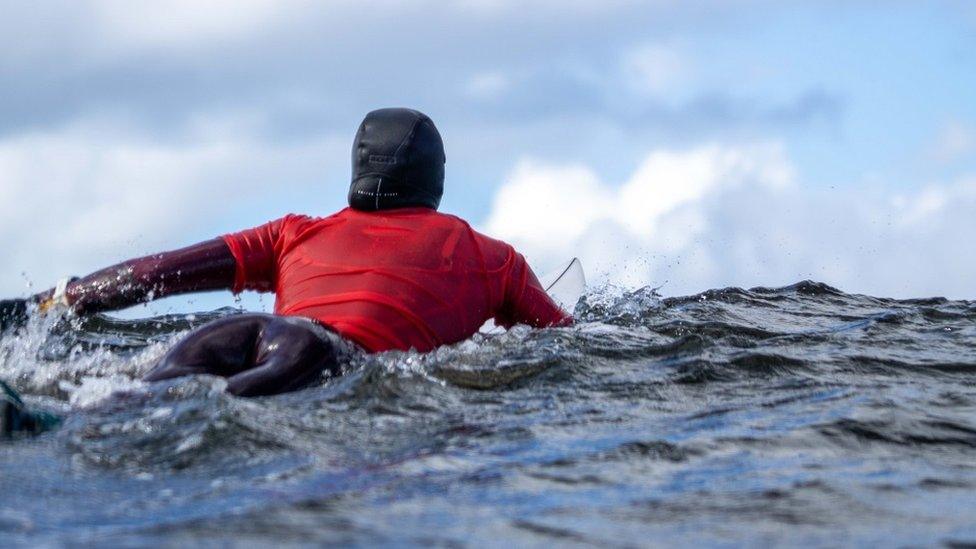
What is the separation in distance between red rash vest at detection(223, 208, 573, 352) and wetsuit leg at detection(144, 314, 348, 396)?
35cm

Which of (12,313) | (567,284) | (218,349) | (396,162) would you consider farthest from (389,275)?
(567,284)

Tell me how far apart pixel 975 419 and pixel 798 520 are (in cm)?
220

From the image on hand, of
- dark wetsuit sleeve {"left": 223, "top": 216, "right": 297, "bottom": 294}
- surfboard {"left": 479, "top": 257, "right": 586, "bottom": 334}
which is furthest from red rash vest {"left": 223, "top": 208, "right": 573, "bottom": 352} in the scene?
surfboard {"left": 479, "top": 257, "right": 586, "bottom": 334}

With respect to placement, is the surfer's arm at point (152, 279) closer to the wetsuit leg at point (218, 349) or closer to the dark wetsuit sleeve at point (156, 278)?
the dark wetsuit sleeve at point (156, 278)

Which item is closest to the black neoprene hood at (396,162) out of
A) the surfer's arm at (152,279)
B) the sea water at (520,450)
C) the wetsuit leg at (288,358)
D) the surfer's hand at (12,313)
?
the surfer's arm at (152,279)

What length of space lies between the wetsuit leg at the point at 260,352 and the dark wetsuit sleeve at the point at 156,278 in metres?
1.00

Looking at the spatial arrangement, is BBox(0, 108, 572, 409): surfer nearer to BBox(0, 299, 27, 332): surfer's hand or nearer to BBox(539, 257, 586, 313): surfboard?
BBox(0, 299, 27, 332): surfer's hand

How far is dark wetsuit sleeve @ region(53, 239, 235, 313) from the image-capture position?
22.6 ft

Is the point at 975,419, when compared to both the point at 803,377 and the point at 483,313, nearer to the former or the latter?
the point at 803,377

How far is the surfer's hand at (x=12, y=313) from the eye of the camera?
6.94 meters

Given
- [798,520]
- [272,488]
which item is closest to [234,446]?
[272,488]

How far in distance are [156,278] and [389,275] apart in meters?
1.31

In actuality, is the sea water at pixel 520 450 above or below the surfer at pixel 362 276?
below

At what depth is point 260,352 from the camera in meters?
5.91
